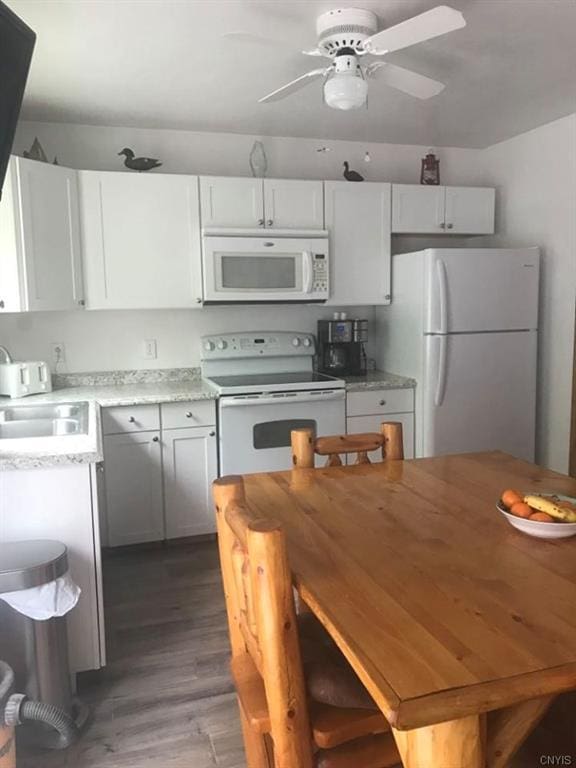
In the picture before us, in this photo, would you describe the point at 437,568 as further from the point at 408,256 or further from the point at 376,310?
the point at 376,310

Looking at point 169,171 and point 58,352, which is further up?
point 169,171

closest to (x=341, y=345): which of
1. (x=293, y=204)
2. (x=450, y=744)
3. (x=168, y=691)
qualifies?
(x=293, y=204)

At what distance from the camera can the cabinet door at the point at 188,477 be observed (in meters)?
3.33

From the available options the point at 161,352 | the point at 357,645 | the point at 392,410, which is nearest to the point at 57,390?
the point at 161,352

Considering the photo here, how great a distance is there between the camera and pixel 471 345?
11.6 feet

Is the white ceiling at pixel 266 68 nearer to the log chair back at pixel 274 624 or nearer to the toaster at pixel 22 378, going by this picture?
the toaster at pixel 22 378

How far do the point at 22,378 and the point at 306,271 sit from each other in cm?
168

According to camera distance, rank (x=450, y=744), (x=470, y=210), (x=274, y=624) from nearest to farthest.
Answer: (x=450, y=744)
(x=274, y=624)
(x=470, y=210)

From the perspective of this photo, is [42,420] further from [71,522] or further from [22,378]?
[71,522]

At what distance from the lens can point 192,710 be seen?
2.08m

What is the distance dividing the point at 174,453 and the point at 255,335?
0.97 metres

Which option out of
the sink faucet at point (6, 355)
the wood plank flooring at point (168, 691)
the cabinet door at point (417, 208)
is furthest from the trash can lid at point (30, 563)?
the cabinet door at point (417, 208)

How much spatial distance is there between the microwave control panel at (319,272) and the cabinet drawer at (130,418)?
1.19 metres

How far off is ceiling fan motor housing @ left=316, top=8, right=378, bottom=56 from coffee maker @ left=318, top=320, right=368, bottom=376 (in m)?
1.87
